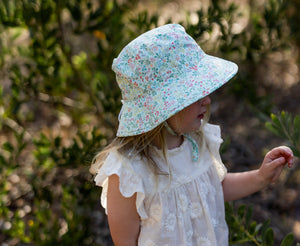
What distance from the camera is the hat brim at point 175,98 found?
1286 mm

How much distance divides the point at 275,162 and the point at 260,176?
4.5 inches

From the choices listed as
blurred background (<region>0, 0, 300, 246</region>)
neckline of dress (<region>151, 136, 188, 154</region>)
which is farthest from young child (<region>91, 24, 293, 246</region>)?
blurred background (<region>0, 0, 300, 246</region>)

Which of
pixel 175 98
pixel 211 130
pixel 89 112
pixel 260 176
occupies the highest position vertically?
pixel 175 98

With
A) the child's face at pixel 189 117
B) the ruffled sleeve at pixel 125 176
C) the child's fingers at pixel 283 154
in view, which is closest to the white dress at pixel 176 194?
the ruffled sleeve at pixel 125 176

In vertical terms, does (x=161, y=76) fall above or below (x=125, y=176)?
above

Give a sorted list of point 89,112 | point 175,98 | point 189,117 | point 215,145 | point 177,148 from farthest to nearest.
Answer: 1. point 89,112
2. point 215,145
3. point 177,148
4. point 189,117
5. point 175,98

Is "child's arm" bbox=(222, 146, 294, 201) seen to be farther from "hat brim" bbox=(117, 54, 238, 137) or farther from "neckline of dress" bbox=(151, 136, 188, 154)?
"hat brim" bbox=(117, 54, 238, 137)

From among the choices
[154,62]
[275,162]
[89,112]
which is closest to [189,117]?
[154,62]

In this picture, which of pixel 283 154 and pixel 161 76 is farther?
pixel 283 154

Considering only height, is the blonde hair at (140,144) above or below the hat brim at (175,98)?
below

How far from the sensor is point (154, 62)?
130cm

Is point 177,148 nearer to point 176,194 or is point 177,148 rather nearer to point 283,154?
point 176,194

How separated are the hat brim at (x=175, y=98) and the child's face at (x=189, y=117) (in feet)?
0.35

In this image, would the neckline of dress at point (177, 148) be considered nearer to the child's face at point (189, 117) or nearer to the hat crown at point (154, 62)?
the child's face at point (189, 117)
